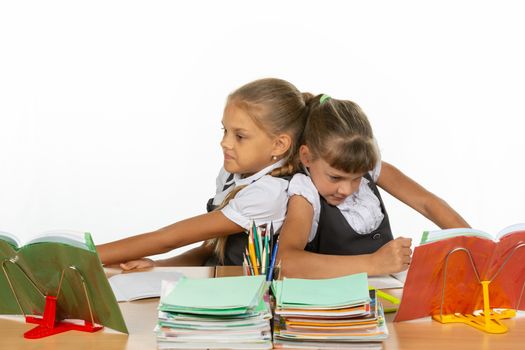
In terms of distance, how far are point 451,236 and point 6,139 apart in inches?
185

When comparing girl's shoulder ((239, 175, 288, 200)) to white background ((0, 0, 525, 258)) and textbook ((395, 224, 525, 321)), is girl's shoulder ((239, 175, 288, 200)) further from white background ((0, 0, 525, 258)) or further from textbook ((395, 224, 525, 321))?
white background ((0, 0, 525, 258))

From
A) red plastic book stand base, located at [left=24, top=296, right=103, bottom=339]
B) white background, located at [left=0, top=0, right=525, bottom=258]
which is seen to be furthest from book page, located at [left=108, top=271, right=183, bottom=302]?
white background, located at [left=0, top=0, right=525, bottom=258]

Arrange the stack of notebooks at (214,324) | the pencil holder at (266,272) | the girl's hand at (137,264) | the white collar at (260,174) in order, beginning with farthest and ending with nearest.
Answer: the white collar at (260,174), the girl's hand at (137,264), the pencil holder at (266,272), the stack of notebooks at (214,324)

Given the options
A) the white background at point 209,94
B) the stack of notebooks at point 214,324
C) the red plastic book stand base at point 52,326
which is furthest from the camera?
the white background at point 209,94

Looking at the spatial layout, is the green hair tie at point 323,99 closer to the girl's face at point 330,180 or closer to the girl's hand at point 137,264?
the girl's face at point 330,180

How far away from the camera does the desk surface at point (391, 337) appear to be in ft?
5.55

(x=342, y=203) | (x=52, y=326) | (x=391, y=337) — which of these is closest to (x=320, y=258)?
(x=342, y=203)

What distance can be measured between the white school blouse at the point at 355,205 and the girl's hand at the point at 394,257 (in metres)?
0.37

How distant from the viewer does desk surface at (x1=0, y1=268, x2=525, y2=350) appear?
1691 millimetres

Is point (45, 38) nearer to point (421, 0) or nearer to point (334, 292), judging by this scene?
point (421, 0)

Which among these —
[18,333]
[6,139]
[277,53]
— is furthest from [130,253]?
[6,139]

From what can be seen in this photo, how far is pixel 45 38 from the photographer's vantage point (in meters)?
5.96

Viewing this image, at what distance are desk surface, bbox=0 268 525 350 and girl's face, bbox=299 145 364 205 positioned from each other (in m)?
0.60

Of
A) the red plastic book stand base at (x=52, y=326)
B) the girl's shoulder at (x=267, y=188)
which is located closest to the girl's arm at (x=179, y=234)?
the girl's shoulder at (x=267, y=188)
